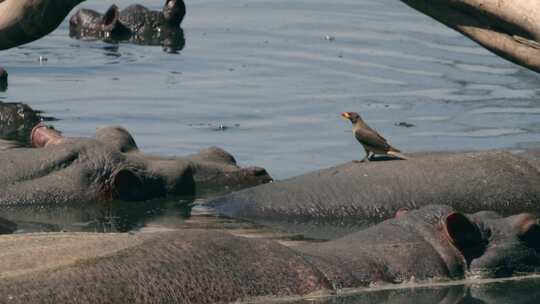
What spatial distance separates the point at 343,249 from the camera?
7465 mm

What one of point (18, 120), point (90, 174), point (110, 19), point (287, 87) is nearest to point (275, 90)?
point (287, 87)

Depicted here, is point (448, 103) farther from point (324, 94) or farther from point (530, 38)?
point (530, 38)

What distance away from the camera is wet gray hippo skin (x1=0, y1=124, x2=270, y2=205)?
9.81 metres

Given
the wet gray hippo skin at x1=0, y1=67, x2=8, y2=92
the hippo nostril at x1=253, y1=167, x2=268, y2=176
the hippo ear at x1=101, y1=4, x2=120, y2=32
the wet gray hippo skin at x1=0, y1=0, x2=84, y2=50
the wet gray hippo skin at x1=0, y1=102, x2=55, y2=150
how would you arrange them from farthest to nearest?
the hippo ear at x1=101, y1=4, x2=120, y2=32 < the wet gray hippo skin at x1=0, y1=67, x2=8, y2=92 < the wet gray hippo skin at x1=0, y1=102, x2=55, y2=150 < the hippo nostril at x1=253, y1=167, x2=268, y2=176 < the wet gray hippo skin at x1=0, y1=0, x2=84, y2=50

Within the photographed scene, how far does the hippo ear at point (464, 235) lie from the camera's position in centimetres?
759

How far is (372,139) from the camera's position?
10750mm

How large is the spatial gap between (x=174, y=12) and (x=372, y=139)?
7753 mm

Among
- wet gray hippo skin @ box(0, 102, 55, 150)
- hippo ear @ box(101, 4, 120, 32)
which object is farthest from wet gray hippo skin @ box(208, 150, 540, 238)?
hippo ear @ box(101, 4, 120, 32)

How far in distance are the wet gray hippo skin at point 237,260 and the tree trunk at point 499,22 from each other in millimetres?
992

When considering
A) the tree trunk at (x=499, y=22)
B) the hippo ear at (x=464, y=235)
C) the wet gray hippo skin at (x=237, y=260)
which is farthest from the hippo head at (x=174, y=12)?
the tree trunk at (x=499, y=22)

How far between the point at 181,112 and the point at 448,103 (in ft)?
8.16

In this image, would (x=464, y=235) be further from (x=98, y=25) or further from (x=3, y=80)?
(x=98, y=25)

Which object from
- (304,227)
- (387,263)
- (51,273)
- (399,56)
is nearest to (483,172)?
(304,227)

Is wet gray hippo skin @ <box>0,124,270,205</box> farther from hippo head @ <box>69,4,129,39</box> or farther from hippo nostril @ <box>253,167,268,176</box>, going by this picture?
hippo head @ <box>69,4,129,39</box>
